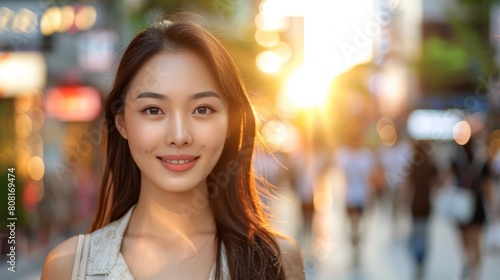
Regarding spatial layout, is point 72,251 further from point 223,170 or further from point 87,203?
point 87,203

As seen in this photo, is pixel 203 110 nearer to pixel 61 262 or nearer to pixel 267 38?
pixel 61 262

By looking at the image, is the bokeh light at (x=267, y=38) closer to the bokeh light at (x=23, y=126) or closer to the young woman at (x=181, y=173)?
the bokeh light at (x=23, y=126)

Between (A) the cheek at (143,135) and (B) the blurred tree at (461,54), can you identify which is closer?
(A) the cheek at (143,135)

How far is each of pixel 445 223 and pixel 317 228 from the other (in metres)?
7.77

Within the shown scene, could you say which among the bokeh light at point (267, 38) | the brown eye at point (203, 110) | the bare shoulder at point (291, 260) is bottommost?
the bare shoulder at point (291, 260)

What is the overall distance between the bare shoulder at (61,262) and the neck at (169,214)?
17 cm

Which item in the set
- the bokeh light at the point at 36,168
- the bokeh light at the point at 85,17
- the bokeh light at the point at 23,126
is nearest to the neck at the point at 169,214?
the bokeh light at the point at 23,126

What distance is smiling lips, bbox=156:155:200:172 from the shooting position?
2.09 meters

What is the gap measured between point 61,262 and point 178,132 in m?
0.47

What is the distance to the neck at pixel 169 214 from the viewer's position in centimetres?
220

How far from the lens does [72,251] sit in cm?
213

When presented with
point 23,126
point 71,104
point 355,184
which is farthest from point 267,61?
point 355,184

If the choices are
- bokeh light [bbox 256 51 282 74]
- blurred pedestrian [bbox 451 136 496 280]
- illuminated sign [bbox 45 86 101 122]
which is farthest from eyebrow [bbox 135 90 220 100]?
illuminated sign [bbox 45 86 101 122]

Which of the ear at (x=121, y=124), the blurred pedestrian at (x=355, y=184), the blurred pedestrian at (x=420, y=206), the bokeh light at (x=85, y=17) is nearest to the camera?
the ear at (x=121, y=124)
